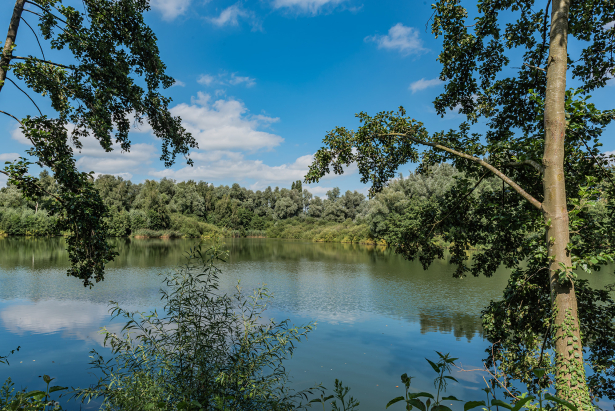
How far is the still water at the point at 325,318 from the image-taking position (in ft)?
24.0

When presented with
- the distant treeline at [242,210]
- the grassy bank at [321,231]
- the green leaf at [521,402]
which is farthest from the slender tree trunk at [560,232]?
the grassy bank at [321,231]

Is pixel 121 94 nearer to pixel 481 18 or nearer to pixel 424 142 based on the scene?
pixel 424 142

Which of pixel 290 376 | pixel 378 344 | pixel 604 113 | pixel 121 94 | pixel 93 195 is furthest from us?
pixel 378 344

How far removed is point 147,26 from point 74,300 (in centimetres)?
1101

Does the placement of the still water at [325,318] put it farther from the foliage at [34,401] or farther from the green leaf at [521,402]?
the green leaf at [521,402]

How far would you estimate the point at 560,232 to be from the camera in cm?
415

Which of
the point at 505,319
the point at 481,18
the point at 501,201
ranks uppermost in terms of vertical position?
the point at 481,18

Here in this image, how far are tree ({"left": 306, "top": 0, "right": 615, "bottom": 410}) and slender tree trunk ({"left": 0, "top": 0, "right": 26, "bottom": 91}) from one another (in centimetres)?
490

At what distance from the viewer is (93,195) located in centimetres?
509

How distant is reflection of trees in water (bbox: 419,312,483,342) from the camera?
10.1m

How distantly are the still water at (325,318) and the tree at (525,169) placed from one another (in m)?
2.80

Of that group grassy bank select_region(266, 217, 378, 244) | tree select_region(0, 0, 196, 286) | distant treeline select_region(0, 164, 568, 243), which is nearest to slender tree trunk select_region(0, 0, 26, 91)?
tree select_region(0, 0, 196, 286)

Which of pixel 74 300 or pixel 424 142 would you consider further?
pixel 74 300

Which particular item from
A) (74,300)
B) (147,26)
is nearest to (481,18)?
(147,26)
